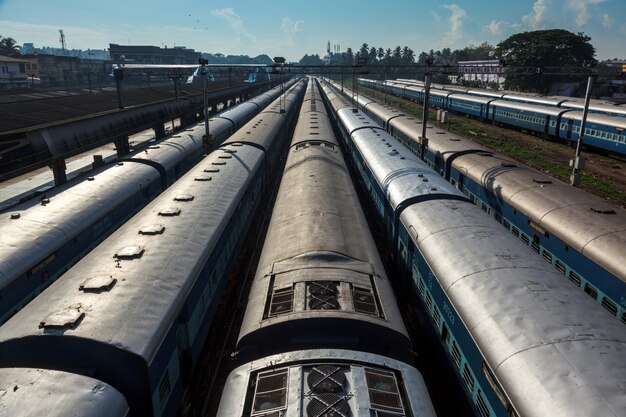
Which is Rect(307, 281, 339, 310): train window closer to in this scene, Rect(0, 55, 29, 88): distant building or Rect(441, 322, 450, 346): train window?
Rect(441, 322, 450, 346): train window

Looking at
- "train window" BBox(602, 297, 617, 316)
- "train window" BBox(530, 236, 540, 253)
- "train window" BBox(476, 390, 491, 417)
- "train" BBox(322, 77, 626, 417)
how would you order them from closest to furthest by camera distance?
"train" BBox(322, 77, 626, 417) → "train window" BBox(476, 390, 491, 417) → "train window" BBox(602, 297, 617, 316) → "train window" BBox(530, 236, 540, 253)

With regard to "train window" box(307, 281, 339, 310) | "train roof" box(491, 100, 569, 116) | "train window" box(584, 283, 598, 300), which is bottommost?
"train window" box(584, 283, 598, 300)

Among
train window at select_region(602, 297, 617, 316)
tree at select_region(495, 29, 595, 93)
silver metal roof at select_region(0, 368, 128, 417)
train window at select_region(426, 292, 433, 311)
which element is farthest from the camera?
tree at select_region(495, 29, 595, 93)

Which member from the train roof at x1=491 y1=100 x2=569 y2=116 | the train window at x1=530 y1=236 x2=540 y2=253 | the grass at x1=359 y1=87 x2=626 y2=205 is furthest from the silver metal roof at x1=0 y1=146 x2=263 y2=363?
the train roof at x1=491 y1=100 x2=569 y2=116

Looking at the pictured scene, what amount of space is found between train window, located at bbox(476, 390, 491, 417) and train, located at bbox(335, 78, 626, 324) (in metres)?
4.08

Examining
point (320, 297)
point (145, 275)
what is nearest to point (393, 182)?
point (320, 297)

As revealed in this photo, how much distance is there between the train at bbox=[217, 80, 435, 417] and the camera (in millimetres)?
7539

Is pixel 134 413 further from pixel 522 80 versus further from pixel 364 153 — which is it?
pixel 522 80

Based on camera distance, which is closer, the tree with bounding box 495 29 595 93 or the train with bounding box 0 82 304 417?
the train with bounding box 0 82 304 417

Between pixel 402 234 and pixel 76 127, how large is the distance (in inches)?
808

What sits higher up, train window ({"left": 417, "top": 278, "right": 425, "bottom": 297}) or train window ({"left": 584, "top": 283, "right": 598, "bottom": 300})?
train window ({"left": 584, "top": 283, "right": 598, "bottom": 300})

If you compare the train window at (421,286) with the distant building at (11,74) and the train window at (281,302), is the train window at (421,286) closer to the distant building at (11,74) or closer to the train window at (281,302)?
the train window at (281,302)

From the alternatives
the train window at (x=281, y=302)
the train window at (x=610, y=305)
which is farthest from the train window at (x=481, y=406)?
the train window at (x=610, y=305)

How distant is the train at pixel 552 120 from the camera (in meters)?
38.0
